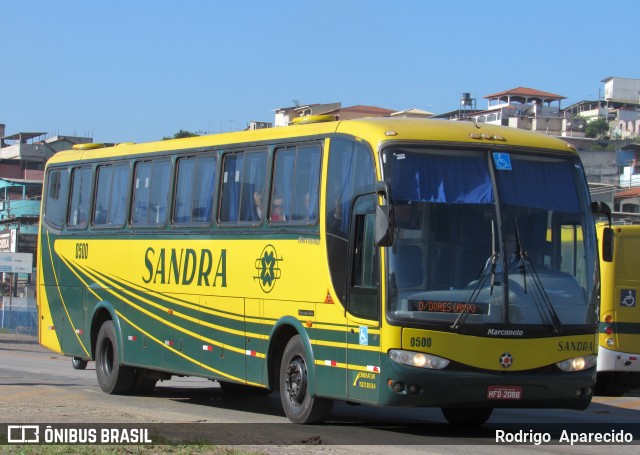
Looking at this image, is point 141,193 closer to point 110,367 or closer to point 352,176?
point 110,367

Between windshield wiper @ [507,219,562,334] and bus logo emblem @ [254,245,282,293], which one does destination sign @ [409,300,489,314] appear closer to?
windshield wiper @ [507,219,562,334]

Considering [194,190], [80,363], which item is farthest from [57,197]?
[194,190]

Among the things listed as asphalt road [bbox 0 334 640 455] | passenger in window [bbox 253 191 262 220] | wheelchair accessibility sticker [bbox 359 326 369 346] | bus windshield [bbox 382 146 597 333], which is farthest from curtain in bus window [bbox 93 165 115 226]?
bus windshield [bbox 382 146 597 333]

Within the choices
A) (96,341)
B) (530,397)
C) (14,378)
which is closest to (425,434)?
(530,397)

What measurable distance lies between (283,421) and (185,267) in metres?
3.29

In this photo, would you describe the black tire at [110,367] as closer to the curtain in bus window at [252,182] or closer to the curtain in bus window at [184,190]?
the curtain in bus window at [184,190]

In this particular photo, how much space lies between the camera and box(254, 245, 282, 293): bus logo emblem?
14312 millimetres

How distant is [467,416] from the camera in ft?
47.1

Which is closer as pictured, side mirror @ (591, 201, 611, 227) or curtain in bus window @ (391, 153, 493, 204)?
curtain in bus window @ (391, 153, 493, 204)

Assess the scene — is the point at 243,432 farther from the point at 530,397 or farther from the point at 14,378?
the point at 14,378

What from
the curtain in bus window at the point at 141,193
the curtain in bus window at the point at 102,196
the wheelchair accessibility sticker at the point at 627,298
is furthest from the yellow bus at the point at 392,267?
the wheelchair accessibility sticker at the point at 627,298

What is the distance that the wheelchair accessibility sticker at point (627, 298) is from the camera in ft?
66.0

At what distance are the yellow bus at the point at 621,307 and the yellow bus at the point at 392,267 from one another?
6461 mm

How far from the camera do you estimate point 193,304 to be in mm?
16422
